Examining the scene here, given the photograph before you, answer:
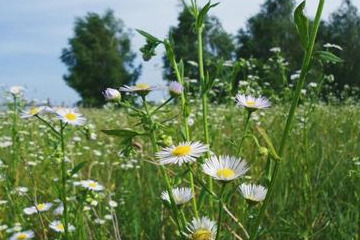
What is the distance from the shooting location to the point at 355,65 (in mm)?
29969

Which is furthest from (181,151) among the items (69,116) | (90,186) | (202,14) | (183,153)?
(90,186)

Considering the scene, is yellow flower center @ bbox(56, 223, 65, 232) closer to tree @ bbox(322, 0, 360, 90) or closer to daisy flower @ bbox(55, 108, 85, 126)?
daisy flower @ bbox(55, 108, 85, 126)

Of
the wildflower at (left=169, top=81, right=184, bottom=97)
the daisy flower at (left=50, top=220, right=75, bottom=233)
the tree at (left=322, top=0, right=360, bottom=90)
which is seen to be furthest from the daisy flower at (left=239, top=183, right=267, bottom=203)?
the tree at (left=322, top=0, right=360, bottom=90)

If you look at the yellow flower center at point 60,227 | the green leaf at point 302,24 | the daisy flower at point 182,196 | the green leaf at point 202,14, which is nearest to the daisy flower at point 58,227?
the yellow flower center at point 60,227

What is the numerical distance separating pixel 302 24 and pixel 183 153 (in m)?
0.35

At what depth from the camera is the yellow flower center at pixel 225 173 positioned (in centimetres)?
108

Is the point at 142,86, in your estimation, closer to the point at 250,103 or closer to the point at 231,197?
the point at 250,103

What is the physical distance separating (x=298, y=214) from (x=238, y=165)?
1.17 metres

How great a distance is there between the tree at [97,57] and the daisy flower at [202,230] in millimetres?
34168

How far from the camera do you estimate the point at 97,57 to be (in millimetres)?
37625

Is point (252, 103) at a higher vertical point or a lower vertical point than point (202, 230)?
higher

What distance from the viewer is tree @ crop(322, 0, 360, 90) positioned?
2952cm

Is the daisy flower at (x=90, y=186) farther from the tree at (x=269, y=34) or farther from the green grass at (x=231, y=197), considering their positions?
the tree at (x=269, y=34)

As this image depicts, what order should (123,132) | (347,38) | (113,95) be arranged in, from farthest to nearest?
(347,38)
(113,95)
(123,132)
